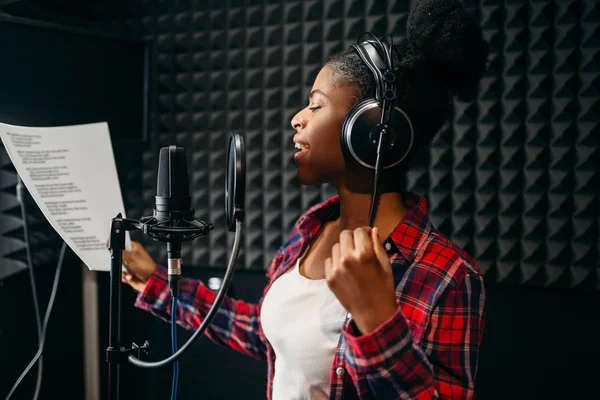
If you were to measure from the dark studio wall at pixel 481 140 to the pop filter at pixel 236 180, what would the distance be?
2.50 feet

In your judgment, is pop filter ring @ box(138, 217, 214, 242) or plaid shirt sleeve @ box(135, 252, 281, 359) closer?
pop filter ring @ box(138, 217, 214, 242)

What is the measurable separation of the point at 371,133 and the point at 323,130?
11 centimetres

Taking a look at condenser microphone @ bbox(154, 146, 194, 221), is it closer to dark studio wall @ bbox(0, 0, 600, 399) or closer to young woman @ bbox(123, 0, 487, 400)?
young woman @ bbox(123, 0, 487, 400)

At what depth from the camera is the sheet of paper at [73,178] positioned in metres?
0.83

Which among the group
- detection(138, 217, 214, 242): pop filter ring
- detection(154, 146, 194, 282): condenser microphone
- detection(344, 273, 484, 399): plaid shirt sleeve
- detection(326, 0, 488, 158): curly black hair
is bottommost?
detection(344, 273, 484, 399): plaid shirt sleeve

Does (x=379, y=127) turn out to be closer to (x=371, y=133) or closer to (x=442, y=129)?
(x=371, y=133)

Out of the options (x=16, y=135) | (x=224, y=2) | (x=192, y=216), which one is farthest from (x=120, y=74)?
(x=192, y=216)

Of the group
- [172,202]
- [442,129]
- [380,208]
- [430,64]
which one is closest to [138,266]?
[172,202]

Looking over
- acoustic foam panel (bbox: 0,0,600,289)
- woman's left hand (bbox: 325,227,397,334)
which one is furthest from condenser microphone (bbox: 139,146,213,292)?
acoustic foam panel (bbox: 0,0,600,289)

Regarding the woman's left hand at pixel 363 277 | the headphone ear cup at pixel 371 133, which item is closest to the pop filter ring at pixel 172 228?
the woman's left hand at pixel 363 277

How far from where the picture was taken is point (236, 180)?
67 cm

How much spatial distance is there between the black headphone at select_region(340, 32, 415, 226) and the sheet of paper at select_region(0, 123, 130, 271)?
19.3 inches

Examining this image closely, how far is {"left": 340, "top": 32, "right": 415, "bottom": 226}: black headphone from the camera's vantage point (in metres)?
0.80

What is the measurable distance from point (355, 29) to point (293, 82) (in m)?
0.24
